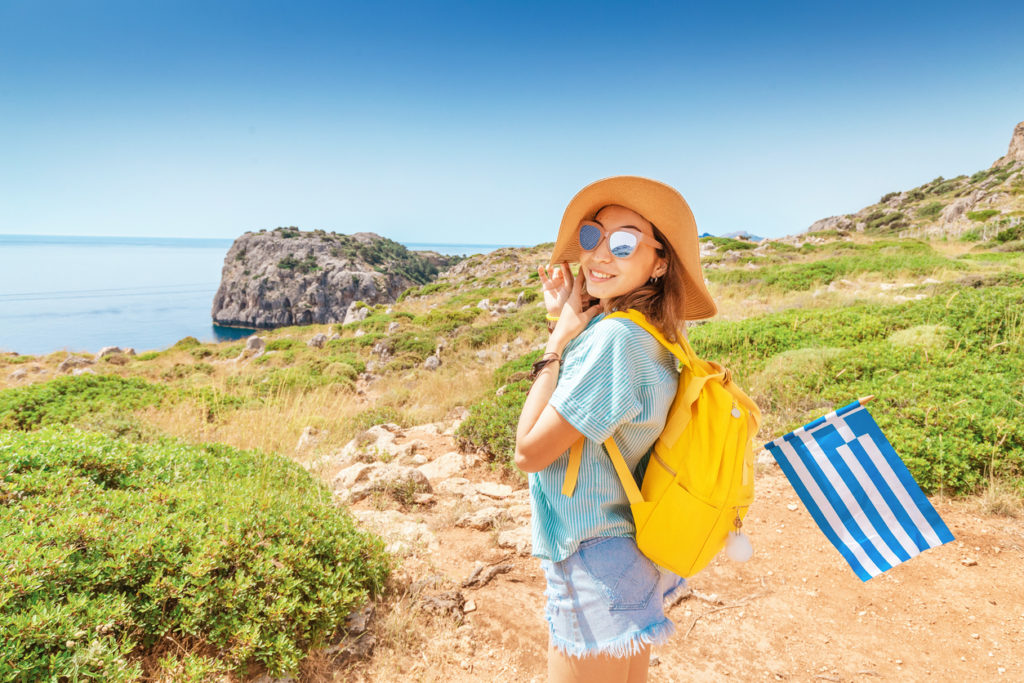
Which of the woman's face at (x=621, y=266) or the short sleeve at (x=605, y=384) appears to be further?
the woman's face at (x=621, y=266)

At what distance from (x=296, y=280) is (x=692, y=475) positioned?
70422 millimetres

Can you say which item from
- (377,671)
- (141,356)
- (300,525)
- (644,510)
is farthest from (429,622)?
(141,356)

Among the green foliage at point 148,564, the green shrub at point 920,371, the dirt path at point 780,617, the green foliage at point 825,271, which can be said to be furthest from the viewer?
the green foliage at point 825,271

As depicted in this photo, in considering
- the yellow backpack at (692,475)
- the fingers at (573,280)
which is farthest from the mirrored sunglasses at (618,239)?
the yellow backpack at (692,475)

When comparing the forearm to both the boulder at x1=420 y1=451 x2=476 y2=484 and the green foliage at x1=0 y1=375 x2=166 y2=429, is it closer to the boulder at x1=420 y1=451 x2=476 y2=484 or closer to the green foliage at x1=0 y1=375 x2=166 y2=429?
the boulder at x1=420 y1=451 x2=476 y2=484

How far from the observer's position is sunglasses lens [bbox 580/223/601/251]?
1.55m

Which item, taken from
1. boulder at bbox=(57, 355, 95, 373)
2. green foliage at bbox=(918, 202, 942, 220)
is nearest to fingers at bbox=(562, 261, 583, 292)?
boulder at bbox=(57, 355, 95, 373)

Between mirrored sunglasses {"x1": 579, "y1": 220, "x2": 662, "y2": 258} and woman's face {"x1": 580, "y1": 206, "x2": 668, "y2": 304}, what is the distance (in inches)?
0.6

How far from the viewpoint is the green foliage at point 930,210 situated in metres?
48.5

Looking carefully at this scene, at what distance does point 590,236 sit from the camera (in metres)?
1.56

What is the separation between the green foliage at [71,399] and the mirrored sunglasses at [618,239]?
7.02 meters

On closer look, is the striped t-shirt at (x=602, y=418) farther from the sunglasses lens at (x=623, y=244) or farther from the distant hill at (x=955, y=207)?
the distant hill at (x=955, y=207)

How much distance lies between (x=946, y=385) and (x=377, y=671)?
20.7ft

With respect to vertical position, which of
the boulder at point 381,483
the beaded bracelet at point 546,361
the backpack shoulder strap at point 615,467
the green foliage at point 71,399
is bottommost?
the green foliage at point 71,399
